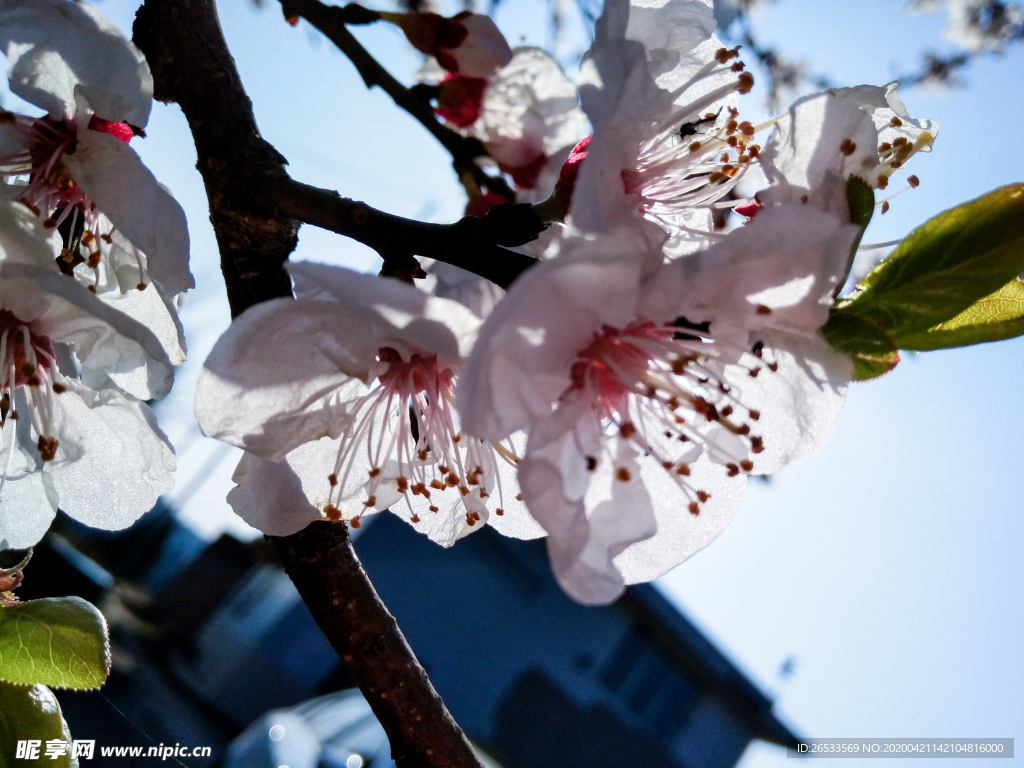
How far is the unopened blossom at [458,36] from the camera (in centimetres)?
107

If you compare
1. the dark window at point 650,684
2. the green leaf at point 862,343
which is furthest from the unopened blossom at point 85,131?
the dark window at point 650,684

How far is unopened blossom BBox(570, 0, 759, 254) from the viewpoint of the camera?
23.6 inches

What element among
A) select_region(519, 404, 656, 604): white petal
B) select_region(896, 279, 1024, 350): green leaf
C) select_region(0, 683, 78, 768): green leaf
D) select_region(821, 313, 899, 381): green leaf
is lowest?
select_region(0, 683, 78, 768): green leaf

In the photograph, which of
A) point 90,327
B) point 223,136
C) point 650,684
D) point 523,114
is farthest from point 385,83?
point 650,684

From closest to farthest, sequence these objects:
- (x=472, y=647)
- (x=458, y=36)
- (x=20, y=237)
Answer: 1. (x=20, y=237)
2. (x=458, y=36)
3. (x=472, y=647)

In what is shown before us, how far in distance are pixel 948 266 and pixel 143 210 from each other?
2.36 ft

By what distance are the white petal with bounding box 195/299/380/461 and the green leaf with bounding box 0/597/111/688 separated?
1.04ft

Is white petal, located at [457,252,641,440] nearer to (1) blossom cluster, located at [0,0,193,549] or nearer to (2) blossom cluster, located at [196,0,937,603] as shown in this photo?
(2) blossom cluster, located at [196,0,937,603]

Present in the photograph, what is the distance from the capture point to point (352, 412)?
30.0 inches

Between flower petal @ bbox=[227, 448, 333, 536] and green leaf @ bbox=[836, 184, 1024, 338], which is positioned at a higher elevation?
green leaf @ bbox=[836, 184, 1024, 338]

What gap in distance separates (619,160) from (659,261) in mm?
114

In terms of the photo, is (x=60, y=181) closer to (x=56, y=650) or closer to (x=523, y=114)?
(x=56, y=650)

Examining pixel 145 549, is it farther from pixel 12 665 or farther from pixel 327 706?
pixel 12 665

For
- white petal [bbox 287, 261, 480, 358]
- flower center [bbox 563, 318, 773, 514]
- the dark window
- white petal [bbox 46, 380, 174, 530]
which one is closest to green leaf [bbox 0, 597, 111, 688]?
white petal [bbox 46, 380, 174, 530]
